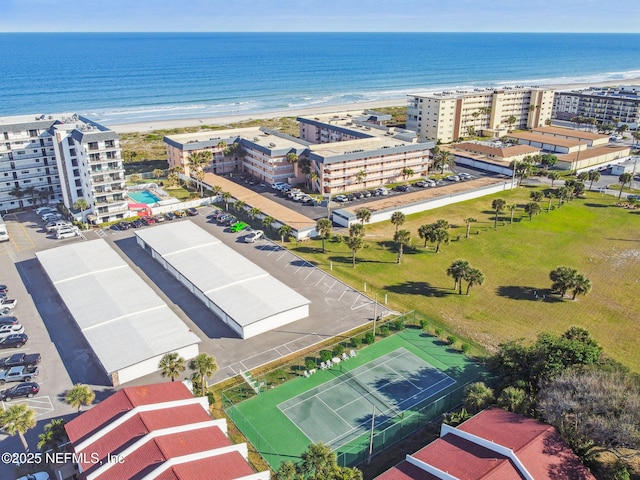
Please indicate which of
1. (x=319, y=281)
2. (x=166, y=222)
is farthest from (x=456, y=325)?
(x=166, y=222)

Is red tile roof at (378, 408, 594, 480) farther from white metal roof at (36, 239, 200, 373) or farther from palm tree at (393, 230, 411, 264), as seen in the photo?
palm tree at (393, 230, 411, 264)

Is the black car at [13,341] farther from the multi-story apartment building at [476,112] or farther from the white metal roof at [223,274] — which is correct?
the multi-story apartment building at [476,112]

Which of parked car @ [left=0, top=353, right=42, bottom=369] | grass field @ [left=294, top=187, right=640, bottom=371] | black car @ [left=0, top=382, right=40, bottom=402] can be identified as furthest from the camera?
grass field @ [left=294, top=187, right=640, bottom=371]

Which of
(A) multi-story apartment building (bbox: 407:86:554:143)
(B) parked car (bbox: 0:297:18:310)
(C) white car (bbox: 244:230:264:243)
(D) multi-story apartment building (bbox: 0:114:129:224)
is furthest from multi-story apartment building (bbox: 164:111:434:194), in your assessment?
(B) parked car (bbox: 0:297:18:310)

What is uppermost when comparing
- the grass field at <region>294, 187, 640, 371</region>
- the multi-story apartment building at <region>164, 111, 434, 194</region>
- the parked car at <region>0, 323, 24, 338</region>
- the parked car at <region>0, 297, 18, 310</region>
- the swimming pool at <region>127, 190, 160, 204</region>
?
the multi-story apartment building at <region>164, 111, 434, 194</region>

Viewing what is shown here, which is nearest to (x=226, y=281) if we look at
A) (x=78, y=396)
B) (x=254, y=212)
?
(x=78, y=396)

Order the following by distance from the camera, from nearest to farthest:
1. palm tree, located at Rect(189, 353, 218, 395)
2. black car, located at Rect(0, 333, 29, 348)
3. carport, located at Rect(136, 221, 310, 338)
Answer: palm tree, located at Rect(189, 353, 218, 395)
black car, located at Rect(0, 333, 29, 348)
carport, located at Rect(136, 221, 310, 338)

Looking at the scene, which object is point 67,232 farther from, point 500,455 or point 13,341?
point 500,455

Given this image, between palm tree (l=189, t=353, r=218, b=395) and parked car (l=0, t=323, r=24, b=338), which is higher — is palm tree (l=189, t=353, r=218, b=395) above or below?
above

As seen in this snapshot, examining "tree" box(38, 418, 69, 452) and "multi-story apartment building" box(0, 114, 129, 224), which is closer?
"tree" box(38, 418, 69, 452)
